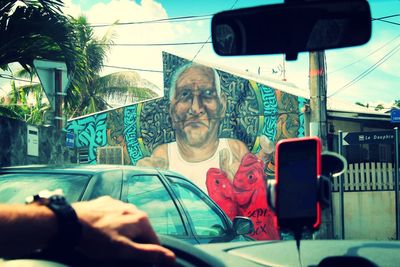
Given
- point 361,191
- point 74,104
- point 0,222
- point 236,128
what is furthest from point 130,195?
point 236,128

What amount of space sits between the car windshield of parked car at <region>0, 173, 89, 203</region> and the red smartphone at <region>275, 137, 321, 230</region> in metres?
2.26

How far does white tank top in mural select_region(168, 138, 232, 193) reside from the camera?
1700 centimetres

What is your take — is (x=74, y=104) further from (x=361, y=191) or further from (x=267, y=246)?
(x=267, y=246)

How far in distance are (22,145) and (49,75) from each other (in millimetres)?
2207

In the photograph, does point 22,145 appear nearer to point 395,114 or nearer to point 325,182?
point 395,114

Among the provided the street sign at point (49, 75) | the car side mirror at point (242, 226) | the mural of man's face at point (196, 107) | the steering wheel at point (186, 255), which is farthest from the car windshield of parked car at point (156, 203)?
the mural of man's face at point (196, 107)

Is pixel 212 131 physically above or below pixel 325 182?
above

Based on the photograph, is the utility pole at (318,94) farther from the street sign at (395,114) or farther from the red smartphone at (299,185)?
the red smartphone at (299,185)

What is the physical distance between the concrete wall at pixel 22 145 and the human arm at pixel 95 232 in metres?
8.19

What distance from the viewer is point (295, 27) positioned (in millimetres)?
2691

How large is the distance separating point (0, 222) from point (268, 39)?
6.37 ft

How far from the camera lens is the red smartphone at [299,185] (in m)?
1.63

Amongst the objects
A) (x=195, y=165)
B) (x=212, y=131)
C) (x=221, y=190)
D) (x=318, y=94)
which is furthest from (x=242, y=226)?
(x=195, y=165)

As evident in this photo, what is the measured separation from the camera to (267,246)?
227 centimetres
